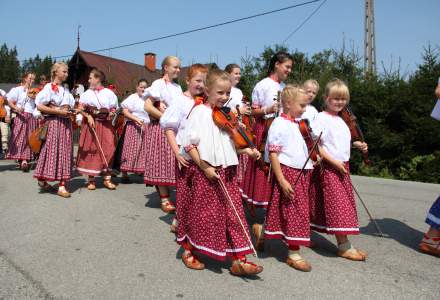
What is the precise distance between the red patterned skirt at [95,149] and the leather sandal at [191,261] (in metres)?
3.80

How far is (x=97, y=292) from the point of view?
118 inches

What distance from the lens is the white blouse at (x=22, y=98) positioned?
9.09 m

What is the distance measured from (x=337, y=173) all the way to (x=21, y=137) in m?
7.43

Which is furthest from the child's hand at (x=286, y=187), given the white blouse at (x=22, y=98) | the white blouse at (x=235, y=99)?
the white blouse at (x=22, y=98)

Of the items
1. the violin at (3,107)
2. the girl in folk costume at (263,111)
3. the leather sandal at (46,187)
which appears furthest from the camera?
the violin at (3,107)

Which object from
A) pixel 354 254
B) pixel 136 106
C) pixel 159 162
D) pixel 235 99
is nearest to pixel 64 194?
pixel 159 162

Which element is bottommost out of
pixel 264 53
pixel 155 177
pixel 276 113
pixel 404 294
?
pixel 404 294

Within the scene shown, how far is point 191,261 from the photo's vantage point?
3492mm

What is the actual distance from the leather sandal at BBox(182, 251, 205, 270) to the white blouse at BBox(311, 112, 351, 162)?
1.47 m

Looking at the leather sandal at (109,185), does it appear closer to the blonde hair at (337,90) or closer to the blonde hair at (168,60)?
the blonde hair at (168,60)

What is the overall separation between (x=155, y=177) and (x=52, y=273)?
7.16ft

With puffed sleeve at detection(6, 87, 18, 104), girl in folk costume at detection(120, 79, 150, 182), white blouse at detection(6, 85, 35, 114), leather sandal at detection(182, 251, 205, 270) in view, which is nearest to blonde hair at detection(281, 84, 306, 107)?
leather sandal at detection(182, 251, 205, 270)

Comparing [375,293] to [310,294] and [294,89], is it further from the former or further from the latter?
[294,89]

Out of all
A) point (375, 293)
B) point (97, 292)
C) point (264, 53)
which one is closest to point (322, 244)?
point (375, 293)
